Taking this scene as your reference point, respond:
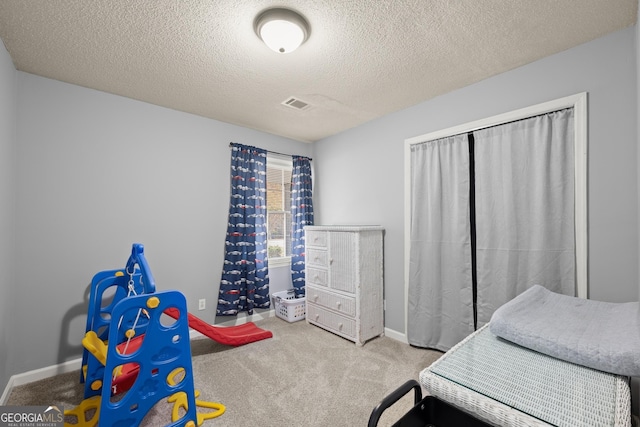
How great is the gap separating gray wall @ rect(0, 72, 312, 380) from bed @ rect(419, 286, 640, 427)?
2718 mm

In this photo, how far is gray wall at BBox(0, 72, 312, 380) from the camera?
2258 millimetres

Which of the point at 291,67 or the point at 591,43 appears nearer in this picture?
the point at 591,43

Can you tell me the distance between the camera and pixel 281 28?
5.43 ft

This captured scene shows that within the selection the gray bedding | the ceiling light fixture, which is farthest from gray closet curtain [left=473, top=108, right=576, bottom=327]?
the ceiling light fixture

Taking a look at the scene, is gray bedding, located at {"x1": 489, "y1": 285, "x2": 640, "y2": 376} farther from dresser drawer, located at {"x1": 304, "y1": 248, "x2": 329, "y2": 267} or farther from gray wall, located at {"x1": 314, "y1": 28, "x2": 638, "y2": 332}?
dresser drawer, located at {"x1": 304, "y1": 248, "x2": 329, "y2": 267}

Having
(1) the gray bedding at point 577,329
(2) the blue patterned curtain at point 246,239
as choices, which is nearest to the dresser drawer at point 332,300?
(2) the blue patterned curtain at point 246,239

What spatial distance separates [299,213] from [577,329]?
3.11m

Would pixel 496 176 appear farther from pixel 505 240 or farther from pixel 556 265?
pixel 556 265

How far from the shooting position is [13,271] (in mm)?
2182

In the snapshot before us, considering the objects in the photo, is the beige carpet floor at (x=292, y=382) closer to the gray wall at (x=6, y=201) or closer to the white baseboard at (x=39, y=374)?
the white baseboard at (x=39, y=374)

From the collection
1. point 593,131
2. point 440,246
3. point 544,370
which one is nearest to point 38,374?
point 544,370

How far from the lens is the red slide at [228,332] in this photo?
2447 mm

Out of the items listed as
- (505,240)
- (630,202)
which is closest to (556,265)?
(505,240)

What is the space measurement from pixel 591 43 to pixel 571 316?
5.92 feet
